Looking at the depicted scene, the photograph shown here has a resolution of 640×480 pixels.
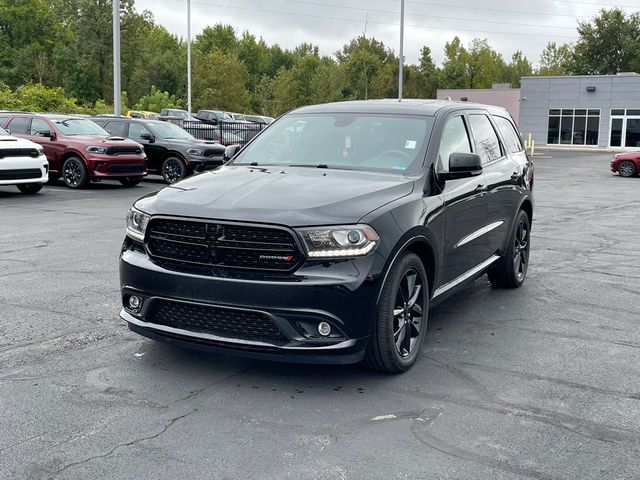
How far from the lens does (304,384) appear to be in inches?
187

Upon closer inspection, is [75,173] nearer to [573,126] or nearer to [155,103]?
[155,103]

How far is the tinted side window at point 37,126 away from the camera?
60.5 ft

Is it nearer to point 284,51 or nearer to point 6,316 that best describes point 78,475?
→ point 6,316

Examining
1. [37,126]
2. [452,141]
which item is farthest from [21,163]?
[452,141]

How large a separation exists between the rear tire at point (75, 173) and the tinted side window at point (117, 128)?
237 centimetres

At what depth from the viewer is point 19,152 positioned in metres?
15.7

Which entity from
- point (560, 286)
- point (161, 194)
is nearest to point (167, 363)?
point (161, 194)

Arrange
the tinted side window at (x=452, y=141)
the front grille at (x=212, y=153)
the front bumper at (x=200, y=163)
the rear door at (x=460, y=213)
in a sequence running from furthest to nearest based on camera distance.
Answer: the front grille at (x=212, y=153), the front bumper at (x=200, y=163), the tinted side window at (x=452, y=141), the rear door at (x=460, y=213)

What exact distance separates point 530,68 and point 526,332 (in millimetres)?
126594

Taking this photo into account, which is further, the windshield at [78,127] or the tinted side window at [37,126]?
the windshield at [78,127]

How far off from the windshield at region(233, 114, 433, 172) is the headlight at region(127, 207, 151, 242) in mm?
1275

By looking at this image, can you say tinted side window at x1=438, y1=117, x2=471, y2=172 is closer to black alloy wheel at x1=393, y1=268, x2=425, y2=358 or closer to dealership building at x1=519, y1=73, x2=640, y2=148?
black alloy wheel at x1=393, y1=268, x2=425, y2=358

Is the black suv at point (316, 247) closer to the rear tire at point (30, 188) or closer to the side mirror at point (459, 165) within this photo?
the side mirror at point (459, 165)

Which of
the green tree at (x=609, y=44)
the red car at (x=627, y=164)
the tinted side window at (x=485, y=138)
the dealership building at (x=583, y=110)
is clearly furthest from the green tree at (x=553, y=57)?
the tinted side window at (x=485, y=138)
